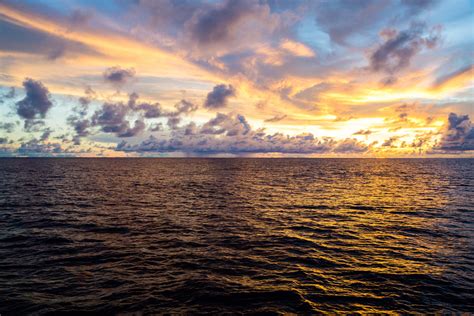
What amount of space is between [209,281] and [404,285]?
12.1 meters

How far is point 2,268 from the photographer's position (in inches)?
733

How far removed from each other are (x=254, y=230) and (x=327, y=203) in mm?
21652

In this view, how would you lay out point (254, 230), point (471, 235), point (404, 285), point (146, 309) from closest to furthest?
1. point (146, 309)
2. point (404, 285)
3. point (471, 235)
4. point (254, 230)

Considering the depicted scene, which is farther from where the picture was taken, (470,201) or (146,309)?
(470,201)

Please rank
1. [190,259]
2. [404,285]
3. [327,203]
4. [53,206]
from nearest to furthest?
[404,285]
[190,259]
[53,206]
[327,203]

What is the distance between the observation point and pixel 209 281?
17.2m

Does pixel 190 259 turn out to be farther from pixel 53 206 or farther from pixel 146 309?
pixel 53 206

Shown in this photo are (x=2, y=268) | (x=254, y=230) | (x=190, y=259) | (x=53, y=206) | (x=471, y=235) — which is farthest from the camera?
(x=53, y=206)

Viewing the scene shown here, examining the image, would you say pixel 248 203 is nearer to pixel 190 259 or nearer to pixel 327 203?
pixel 327 203

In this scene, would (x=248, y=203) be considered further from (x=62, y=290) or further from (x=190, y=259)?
(x=62, y=290)

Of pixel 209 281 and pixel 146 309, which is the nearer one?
pixel 146 309

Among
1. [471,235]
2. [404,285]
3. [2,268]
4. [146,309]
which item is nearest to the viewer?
[146,309]

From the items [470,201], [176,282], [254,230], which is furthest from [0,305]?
[470,201]

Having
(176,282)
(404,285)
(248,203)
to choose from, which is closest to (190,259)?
(176,282)
